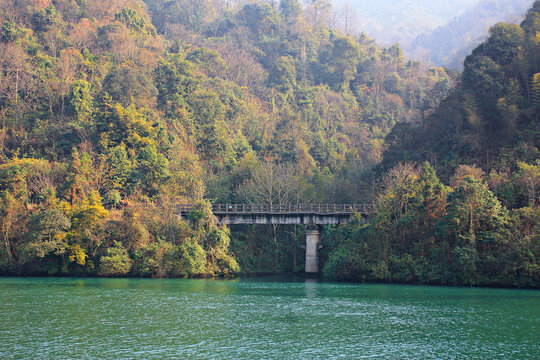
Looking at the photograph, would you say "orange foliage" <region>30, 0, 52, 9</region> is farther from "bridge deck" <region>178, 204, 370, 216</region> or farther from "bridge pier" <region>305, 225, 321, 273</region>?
"bridge pier" <region>305, 225, 321, 273</region>

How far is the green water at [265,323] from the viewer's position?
993 inches

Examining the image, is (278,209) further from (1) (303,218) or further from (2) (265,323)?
(2) (265,323)

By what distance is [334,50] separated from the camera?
408ft

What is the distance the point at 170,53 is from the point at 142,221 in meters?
52.2

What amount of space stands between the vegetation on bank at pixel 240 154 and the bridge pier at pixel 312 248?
144cm

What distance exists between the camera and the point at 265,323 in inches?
1249

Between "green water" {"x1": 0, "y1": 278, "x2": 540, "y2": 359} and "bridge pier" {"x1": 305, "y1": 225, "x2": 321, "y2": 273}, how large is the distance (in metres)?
14.8

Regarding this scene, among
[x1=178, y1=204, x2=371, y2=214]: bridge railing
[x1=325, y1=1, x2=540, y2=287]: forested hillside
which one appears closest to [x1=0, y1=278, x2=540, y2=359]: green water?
[x1=325, y1=1, x2=540, y2=287]: forested hillside

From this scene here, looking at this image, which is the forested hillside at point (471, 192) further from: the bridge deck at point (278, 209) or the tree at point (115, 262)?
the tree at point (115, 262)

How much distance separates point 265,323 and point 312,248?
30.8 m

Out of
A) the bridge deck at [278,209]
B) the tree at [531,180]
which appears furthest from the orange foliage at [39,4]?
the tree at [531,180]

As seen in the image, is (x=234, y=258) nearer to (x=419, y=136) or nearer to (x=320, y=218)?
(x=320, y=218)

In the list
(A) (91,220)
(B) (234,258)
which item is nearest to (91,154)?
(A) (91,220)

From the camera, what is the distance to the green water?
25219 millimetres
